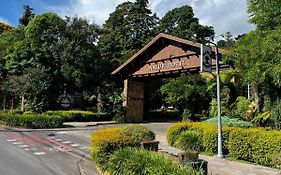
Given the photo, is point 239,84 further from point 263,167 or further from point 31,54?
point 31,54

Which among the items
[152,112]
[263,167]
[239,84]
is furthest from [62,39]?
[263,167]

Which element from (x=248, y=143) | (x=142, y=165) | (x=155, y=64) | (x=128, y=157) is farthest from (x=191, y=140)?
(x=155, y=64)

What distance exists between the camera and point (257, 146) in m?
11.4

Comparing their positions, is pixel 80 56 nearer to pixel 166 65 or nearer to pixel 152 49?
pixel 152 49

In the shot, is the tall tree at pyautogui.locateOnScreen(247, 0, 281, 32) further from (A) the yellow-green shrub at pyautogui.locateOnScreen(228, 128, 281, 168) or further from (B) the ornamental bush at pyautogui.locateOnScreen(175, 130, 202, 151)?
(B) the ornamental bush at pyautogui.locateOnScreen(175, 130, 202, 151)

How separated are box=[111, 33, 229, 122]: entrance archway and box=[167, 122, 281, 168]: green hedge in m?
10.3

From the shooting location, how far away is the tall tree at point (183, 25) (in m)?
57.2

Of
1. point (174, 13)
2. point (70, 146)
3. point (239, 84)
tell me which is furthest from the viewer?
point (174, 13)

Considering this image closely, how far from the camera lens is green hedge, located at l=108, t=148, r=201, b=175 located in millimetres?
6031

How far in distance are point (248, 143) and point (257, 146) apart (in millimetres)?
405

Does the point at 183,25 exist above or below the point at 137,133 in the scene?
above

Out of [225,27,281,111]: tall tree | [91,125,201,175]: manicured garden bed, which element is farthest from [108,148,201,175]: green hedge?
[225,27,281,111]: tall tree

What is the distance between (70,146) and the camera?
1561 centimetres

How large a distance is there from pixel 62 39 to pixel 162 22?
2963 cm
